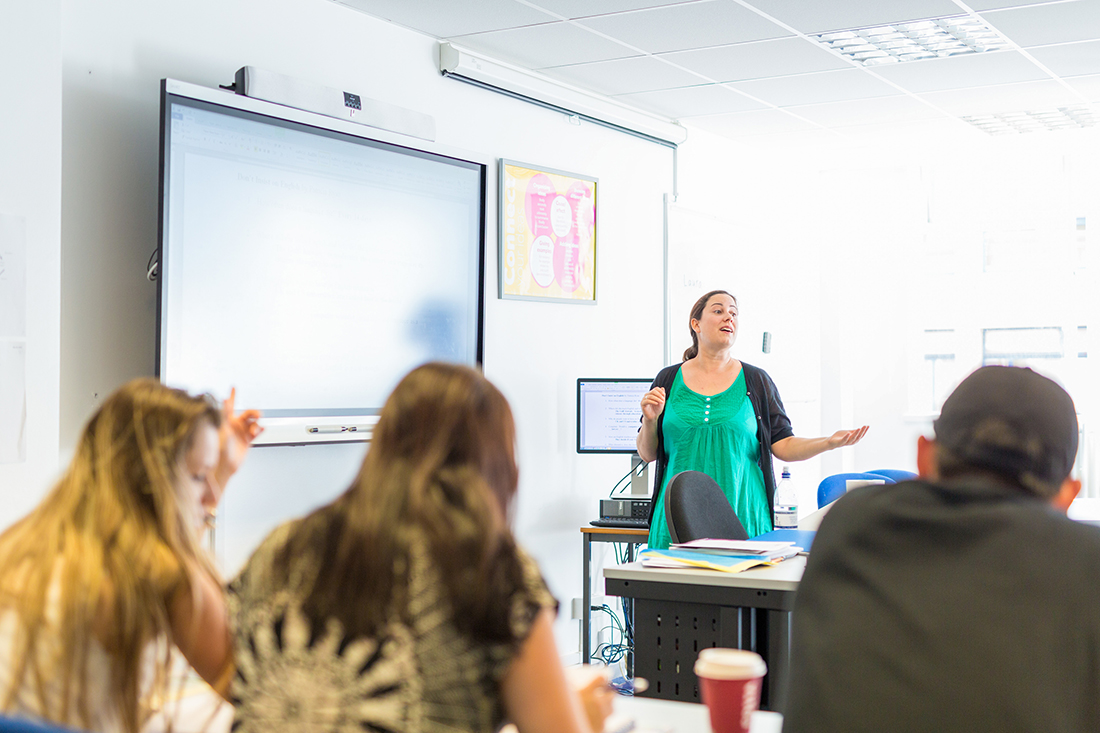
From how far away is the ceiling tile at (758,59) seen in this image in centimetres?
427

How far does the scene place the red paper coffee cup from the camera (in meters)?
1.45

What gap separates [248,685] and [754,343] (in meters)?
5.15

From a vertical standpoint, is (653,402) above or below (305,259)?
below

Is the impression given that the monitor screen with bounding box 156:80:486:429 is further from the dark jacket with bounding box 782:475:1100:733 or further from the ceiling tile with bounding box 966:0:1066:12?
the dark jacket with bounding box 782:475:1100:733

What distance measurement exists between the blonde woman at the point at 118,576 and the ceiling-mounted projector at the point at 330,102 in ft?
6.16

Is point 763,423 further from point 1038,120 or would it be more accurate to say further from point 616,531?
point 1038,120

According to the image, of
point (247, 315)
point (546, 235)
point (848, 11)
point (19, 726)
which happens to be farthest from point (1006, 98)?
point (19, 726)

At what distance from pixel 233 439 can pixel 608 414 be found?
2.93 meters

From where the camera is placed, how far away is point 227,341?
10.3ft

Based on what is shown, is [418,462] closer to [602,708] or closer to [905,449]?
[602,708]

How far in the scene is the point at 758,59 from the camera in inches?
174

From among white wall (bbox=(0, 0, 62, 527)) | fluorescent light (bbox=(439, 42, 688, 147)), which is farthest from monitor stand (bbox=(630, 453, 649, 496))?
white wall (bbox=(0, 0, 62, 527))

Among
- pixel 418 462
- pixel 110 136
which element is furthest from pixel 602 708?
pixel 110 136

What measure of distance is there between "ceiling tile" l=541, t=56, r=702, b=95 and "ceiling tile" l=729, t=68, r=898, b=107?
324mm
